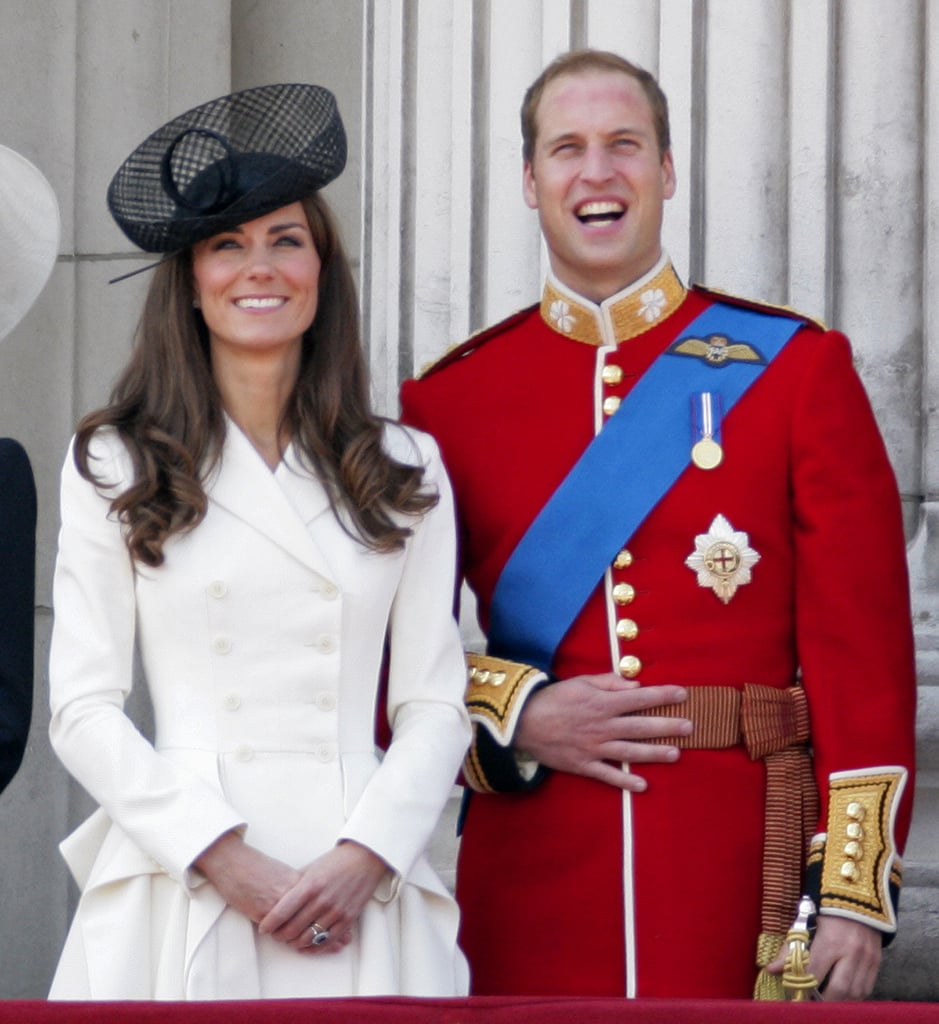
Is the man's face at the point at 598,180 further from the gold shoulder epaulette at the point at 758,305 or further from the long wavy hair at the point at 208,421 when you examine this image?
the long wavy hair at the point at 208,421

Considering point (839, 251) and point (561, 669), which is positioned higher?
point (839, 251)

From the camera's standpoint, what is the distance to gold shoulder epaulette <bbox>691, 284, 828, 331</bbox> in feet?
11.1

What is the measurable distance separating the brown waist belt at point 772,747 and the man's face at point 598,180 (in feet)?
2.13

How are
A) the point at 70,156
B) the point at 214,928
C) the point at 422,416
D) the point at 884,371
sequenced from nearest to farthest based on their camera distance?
the point at 214,928
the point at 422,416
the point at 884,371
the point at 70,156

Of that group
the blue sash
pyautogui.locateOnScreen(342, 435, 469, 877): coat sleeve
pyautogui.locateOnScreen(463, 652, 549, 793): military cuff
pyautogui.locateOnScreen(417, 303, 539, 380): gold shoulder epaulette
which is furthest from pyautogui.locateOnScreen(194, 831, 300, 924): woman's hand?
pyautogui.locateOnScreen(417, 303, 539, 380): gold shoulder epaulette

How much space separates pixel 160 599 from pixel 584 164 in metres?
0.91

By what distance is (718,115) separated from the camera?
4129 millimetres

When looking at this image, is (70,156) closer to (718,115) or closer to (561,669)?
(718,115)

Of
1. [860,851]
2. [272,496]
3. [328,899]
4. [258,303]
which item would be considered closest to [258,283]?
[258,303]

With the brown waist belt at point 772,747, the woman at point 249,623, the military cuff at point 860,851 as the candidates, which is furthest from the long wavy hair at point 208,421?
the military cuff at point 860,851

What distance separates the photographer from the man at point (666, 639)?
3141mm

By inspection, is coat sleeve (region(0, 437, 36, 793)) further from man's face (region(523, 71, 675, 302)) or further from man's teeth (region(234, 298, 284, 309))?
man's face (region(523, 71, 675, 302))

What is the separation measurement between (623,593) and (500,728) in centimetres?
25

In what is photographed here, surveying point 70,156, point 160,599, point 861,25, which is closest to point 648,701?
point 160,599
